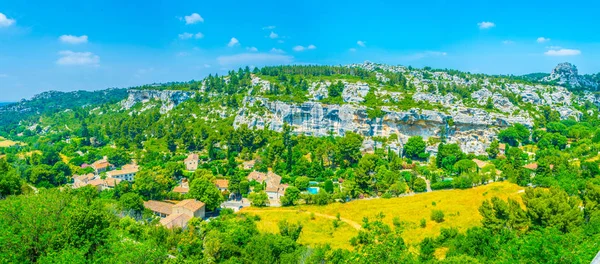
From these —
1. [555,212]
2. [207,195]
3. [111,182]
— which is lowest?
[111,182]

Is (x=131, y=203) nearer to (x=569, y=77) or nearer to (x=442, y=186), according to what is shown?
(x=442, y=186)

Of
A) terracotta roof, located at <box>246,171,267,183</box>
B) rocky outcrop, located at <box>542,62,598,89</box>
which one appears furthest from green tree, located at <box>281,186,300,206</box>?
rocky outcrop, located at <box>542,62,598,89</box>

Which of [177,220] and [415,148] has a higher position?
[415,148]

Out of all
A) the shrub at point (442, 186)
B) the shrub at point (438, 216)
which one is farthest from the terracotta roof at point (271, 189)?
the shrub at point (442, 186)

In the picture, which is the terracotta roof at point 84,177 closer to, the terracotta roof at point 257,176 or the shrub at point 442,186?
the terracotta roof at point 257,176

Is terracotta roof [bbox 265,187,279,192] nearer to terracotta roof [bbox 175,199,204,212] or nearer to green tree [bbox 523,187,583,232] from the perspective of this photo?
terracotta roof [bbox 175,199,204,212]

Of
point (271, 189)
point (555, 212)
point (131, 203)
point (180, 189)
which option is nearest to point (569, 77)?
→ point (555, 212)

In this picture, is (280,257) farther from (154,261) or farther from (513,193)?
(513,193)
